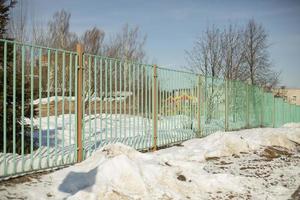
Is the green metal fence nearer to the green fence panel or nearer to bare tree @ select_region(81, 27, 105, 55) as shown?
the green fence panel

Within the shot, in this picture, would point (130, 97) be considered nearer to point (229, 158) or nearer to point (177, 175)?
point (229, 158)

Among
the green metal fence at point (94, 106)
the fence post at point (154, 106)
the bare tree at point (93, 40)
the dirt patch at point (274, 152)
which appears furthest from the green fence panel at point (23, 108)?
the bare tree at point (93, 40)

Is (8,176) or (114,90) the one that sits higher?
(114,90)

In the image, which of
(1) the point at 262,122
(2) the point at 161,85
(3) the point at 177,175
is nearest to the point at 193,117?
(2) the point at 161,85

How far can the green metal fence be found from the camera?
18.9ft

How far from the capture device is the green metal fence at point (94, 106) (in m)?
5.77

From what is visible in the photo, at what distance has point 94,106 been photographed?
24.2 feet

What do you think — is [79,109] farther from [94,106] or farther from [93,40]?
[93,40]

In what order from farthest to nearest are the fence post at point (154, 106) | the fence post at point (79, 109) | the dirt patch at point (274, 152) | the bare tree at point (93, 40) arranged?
the bare tree at point (93, 40)
the dirt patch at point (274, 152)
the fence post at point (154, 106)
the fence post at point (79, 109)

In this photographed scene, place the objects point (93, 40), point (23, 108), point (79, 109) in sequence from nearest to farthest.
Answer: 1. point (23, 108)
2. point (79, 109)
3. point (93, 40)

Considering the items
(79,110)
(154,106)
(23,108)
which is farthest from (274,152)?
(23,108)

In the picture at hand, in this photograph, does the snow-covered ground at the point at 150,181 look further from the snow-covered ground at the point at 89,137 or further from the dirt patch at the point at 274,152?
the dirt patch at the point at 274,152

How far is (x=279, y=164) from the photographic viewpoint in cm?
807

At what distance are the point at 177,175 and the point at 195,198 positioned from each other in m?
0.70
